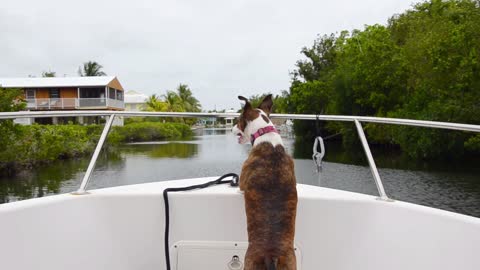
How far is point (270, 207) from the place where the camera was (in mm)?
1850

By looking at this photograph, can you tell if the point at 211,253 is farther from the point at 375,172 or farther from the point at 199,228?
the point at 375,172

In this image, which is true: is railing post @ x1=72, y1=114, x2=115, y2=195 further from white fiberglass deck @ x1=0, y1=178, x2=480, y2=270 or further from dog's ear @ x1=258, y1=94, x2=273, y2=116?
dog's ear @ x1=258, y1=94, x2=273, y2=116

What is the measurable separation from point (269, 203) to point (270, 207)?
23 mm

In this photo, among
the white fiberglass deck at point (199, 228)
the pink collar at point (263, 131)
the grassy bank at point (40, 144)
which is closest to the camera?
the white fiberglass deck at point (199, 228)

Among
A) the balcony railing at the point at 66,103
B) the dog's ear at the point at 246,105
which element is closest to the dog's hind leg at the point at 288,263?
the dog's ear at the point at 246,105

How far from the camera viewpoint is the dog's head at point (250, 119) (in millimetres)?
2344

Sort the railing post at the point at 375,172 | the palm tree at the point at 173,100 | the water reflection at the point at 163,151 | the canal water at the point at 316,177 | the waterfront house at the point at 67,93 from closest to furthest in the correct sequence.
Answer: the railing post at the point at 375,172
the canal water at the point at 316,177
the water reflection at the point at 163,151
the waterfront house at the point at 67,93
the palm tree at the point at 173,100

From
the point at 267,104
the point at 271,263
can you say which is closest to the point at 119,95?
the point at 267,104

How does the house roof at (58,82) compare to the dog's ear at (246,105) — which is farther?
the house roof at (58,82)

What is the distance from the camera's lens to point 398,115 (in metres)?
24.5

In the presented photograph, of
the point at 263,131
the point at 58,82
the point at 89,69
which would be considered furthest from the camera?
the point at 89,69

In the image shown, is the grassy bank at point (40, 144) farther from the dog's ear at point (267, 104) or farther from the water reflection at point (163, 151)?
the dog's ear at point (267, 104)

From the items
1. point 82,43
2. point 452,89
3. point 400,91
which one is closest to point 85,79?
point 82,43

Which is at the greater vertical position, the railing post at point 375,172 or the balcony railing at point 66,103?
the balcony railing at point 66,103
